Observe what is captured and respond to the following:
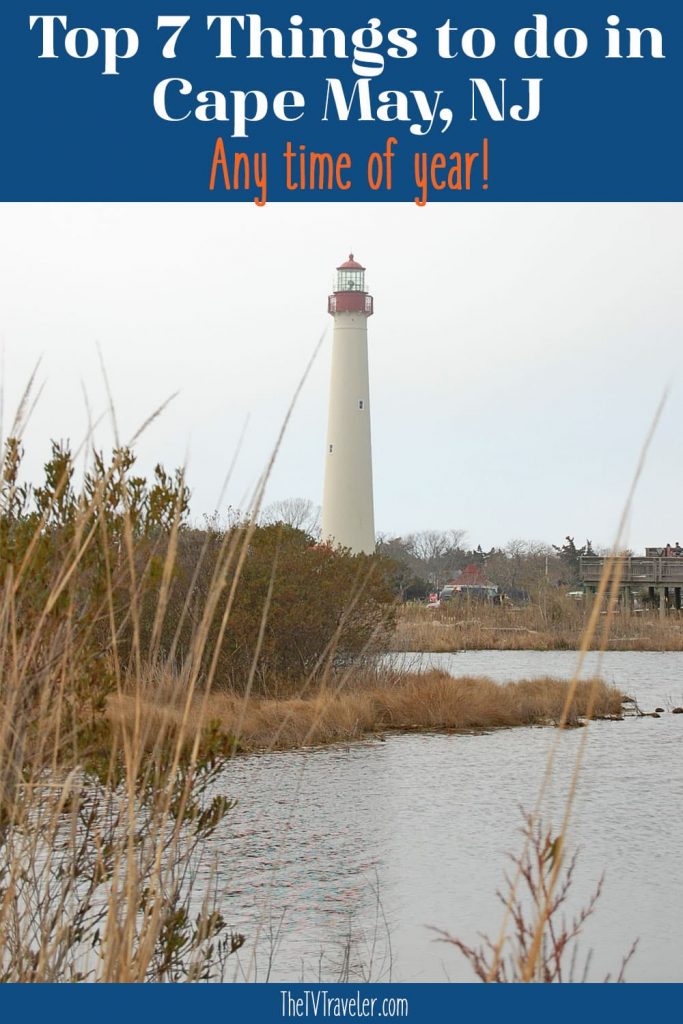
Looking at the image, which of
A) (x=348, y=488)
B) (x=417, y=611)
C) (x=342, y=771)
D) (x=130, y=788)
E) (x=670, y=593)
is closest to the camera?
(x=130, y=788)

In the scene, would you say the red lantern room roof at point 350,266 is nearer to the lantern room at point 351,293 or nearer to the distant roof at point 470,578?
the lantern room at point 351,293

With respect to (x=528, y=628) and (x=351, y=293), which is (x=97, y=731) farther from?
(x=351, y=293)

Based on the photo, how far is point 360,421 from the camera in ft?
112

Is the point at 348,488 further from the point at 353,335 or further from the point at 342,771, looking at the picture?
the point at 342,771

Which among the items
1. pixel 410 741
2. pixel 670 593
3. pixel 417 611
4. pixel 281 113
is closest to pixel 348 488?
pixel 417 611

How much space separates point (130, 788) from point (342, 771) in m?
9.44

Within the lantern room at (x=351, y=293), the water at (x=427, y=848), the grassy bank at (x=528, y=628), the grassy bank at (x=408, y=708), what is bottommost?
the water at (x=427, y=848)

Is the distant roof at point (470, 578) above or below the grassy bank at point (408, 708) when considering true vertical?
above

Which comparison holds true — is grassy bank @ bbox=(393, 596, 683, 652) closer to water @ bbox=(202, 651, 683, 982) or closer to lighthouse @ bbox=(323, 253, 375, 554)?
lighthouse @ bbox=(323, 253, 375, 554)

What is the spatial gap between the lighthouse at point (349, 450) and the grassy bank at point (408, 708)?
17.9 metres

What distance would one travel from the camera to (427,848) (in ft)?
27.0

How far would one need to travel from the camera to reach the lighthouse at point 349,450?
34125 millimetres

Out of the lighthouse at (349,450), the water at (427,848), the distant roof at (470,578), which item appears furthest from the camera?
the distant roof at (470,578)

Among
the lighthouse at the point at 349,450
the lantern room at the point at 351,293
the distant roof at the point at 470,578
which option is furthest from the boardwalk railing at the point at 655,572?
the distant roof at the point at 470,578
